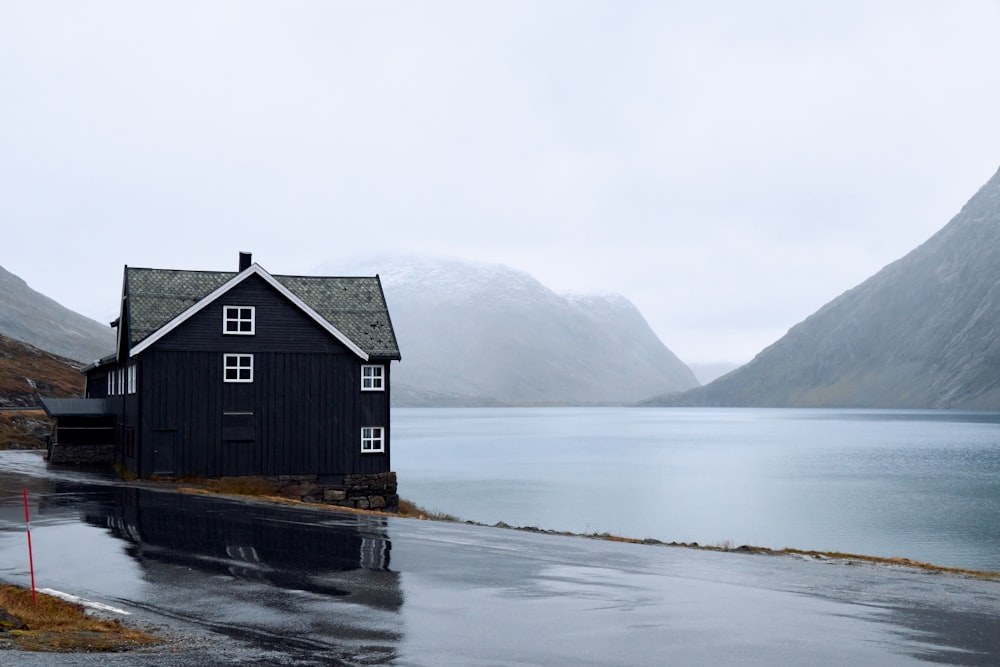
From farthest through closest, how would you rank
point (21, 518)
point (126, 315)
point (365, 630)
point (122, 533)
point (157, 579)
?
point (126, 315)
point (21, 518)
point (122, 533)
point (157, 579)
point (365, 630)

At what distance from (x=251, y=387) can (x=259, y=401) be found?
82 cm

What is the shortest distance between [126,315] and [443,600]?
128ft

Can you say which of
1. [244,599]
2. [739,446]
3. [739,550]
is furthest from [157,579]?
[739,446]

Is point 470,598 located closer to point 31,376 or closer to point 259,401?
point 259,401

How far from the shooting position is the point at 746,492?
267ft

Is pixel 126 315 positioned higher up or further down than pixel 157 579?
higher up

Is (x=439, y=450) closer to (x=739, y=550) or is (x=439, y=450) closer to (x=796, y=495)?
(x=796, y=495)

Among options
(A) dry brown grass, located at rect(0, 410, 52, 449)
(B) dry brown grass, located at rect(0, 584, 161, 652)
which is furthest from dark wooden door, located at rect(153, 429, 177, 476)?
(B) dry brown grass, located at rect(0, 584, 161, 652)

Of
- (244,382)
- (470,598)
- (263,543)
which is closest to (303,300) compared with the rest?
(244,382)

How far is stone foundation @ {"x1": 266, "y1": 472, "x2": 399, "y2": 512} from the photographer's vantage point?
159ft

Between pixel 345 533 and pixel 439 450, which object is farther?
pixel 439 450

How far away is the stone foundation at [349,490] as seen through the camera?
48594 mm

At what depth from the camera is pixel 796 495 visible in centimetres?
7750

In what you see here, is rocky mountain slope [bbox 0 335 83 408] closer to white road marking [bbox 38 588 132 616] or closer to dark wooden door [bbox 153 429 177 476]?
dark wooden door [bbox 153 429 177 476]
